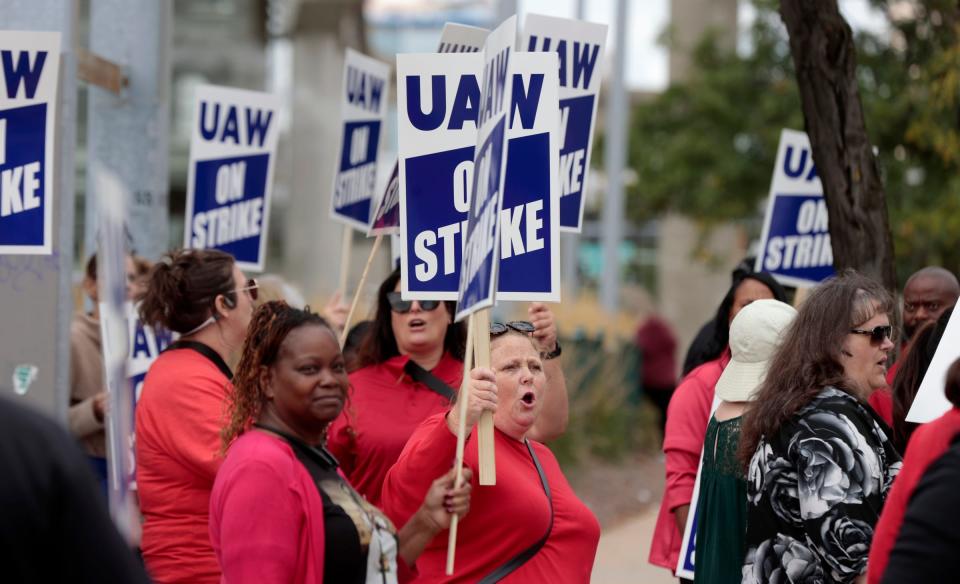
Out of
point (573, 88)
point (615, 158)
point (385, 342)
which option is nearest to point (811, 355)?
point (385, 342)

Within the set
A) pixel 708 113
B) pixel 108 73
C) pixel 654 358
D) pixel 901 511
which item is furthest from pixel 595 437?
pixel 901 511

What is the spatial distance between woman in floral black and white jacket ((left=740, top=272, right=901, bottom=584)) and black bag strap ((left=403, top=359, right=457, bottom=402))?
1.61 meters

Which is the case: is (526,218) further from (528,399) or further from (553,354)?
(553,354)

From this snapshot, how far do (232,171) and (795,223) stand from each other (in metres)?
2.98

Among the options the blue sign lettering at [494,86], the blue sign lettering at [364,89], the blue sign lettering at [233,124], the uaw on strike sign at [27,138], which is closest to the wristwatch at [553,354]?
the blue sign lettering at [494,86]

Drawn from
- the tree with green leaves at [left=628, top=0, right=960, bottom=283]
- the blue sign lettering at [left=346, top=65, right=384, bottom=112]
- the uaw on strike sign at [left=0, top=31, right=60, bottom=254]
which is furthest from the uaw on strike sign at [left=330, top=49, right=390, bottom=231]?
the tree with green leaves at [left=628, top=0, right=960, bottom=283]

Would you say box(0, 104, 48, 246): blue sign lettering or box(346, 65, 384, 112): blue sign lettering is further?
box(346, 65, 384, 112): blue sign lettering

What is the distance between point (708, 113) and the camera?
21.1m

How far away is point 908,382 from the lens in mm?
5109

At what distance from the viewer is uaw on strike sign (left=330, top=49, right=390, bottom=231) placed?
7.58m

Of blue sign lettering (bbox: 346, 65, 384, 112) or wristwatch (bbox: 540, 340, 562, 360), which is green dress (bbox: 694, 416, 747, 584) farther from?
blue sign lettering (bbox: 346, 65, 384, 112)

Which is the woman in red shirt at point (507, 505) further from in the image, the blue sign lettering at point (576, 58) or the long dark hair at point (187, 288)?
the blue sign lettering at point (576, 58)

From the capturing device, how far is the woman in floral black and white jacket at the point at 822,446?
412 centimetres

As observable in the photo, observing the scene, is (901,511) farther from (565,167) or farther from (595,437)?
(595,437)
